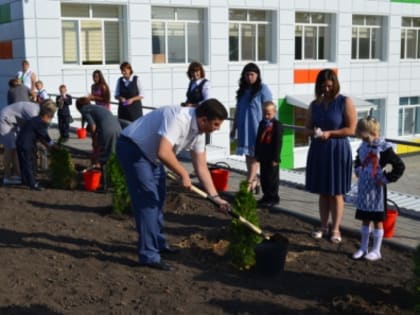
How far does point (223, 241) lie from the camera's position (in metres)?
5.34

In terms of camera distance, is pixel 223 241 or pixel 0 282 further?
pixel 223 241

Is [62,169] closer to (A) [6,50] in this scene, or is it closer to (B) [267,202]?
(B) [267,202]

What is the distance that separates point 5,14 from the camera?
686 inches

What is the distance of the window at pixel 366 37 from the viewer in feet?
77.3

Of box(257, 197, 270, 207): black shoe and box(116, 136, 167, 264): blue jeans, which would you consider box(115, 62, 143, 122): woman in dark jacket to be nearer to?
box(257, 197, 270, 207): black shoe

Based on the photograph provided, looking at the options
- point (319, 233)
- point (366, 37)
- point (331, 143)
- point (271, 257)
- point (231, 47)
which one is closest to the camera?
point (271, 257)

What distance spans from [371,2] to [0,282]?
21.9m

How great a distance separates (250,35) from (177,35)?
3054mm

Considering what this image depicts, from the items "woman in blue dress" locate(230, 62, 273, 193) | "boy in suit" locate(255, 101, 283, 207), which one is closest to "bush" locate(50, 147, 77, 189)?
"woman in blue dress" locate(230, 62, 273, 193)

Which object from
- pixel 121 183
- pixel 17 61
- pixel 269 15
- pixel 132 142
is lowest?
pixel 121 183

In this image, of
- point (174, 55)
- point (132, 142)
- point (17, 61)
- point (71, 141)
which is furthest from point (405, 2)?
point (132, 142)

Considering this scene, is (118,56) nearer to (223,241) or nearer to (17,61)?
(17,61)

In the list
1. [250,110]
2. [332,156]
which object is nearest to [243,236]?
[332,156]

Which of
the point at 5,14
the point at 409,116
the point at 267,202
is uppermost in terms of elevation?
the point at 5,14
